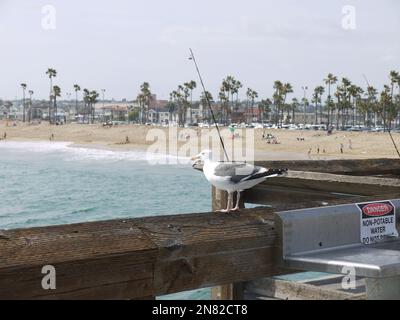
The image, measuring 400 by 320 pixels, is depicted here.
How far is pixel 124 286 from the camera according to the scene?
2021mm

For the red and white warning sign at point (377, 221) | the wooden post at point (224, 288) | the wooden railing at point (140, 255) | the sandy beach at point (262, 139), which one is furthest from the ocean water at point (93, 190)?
the sandy beach at point (262, 139)

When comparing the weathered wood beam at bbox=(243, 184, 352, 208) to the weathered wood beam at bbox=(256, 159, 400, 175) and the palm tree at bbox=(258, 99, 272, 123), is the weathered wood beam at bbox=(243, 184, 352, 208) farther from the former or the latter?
the palm tree at bbox=(258, 99, 272, 123)

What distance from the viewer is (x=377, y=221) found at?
8.58 feet

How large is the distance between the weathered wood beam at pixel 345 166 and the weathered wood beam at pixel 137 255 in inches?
112

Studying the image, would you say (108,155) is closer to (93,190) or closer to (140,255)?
(93,190)

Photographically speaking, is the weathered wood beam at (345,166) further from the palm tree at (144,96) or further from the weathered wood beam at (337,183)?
the palm tree at (144,96)

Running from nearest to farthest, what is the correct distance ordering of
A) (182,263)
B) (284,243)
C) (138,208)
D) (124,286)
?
(124,286)
(182,263)
(284,243)
(138,208)

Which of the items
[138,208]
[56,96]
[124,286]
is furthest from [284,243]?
[56,96]

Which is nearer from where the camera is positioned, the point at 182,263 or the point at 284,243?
the point at 182,263

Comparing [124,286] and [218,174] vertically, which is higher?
[218,174]

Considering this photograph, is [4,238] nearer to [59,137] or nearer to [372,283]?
[372,283]

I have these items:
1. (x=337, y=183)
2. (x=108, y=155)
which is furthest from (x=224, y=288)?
(x=108, y=155)

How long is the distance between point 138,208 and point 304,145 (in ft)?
169

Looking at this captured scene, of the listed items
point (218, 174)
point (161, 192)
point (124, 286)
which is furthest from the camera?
point (161, 192)
